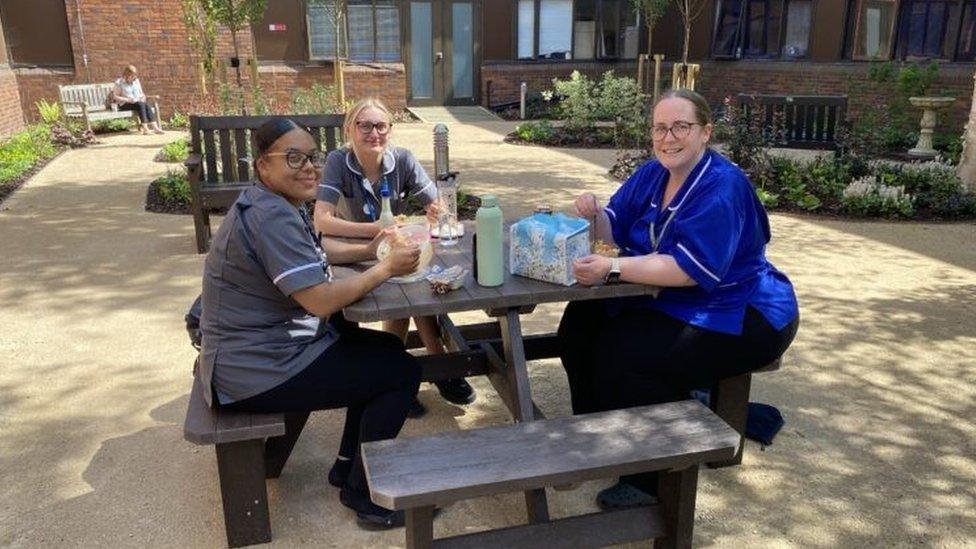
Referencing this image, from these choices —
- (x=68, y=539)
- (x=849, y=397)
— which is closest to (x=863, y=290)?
(x=849, y=397)

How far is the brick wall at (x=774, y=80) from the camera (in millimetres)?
14109

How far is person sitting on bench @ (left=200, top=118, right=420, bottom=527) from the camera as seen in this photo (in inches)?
96.2

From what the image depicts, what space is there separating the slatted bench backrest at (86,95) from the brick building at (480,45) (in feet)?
2.65

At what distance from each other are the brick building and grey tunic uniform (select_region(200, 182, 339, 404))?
1247cm

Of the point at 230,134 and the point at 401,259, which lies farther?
the point at 230,134

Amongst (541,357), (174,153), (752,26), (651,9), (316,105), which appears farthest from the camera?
(651,9)

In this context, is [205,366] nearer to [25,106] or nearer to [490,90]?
[25,106]

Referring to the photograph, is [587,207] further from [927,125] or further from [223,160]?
[927,125]

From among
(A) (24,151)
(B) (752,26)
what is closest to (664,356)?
(A) (24,151)

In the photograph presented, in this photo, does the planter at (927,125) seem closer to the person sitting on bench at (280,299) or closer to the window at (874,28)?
the window at (874,28)

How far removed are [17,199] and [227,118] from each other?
3.37 m

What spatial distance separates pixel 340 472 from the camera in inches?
116

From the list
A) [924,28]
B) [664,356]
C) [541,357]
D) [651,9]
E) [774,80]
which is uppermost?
[651,9]

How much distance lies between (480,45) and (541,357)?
17078mm
